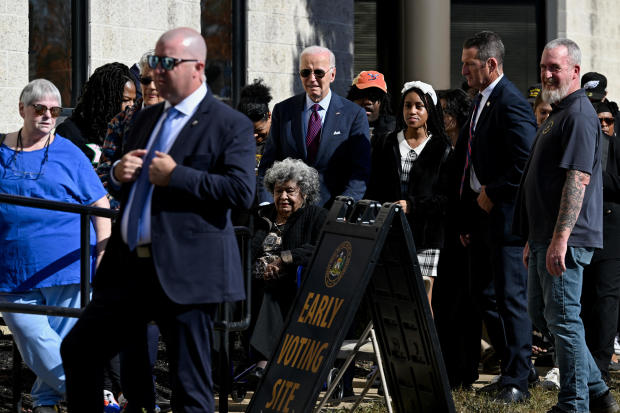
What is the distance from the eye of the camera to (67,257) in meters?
6.47

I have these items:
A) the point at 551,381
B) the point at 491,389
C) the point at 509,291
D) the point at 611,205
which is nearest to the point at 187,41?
the point at 509,291

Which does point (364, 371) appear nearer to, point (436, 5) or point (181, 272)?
point (181, 272)

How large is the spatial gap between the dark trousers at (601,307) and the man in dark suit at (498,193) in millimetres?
769

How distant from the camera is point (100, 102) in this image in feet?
27.4

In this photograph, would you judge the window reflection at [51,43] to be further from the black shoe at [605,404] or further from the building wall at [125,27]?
the black shoe at [605,404]

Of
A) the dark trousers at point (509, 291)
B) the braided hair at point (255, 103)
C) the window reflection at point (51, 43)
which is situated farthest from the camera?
the window reflection at point (51, 43)

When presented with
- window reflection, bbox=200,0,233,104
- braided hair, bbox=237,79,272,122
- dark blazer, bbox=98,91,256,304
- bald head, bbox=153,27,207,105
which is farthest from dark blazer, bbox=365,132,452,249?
window reflection, bbox=200,0,233,104

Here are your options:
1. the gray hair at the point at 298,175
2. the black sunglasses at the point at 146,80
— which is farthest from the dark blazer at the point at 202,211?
the gray hair at the point at 298,175

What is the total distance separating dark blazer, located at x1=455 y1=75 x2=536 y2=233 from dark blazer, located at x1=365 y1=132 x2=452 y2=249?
0.27 m

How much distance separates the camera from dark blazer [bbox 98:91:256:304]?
472 centimetres

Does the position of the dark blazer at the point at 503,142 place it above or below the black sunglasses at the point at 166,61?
below

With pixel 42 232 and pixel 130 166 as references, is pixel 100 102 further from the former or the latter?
pixel 130 166

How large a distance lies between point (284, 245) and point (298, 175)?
50cm

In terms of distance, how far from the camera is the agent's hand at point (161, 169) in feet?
15.3
